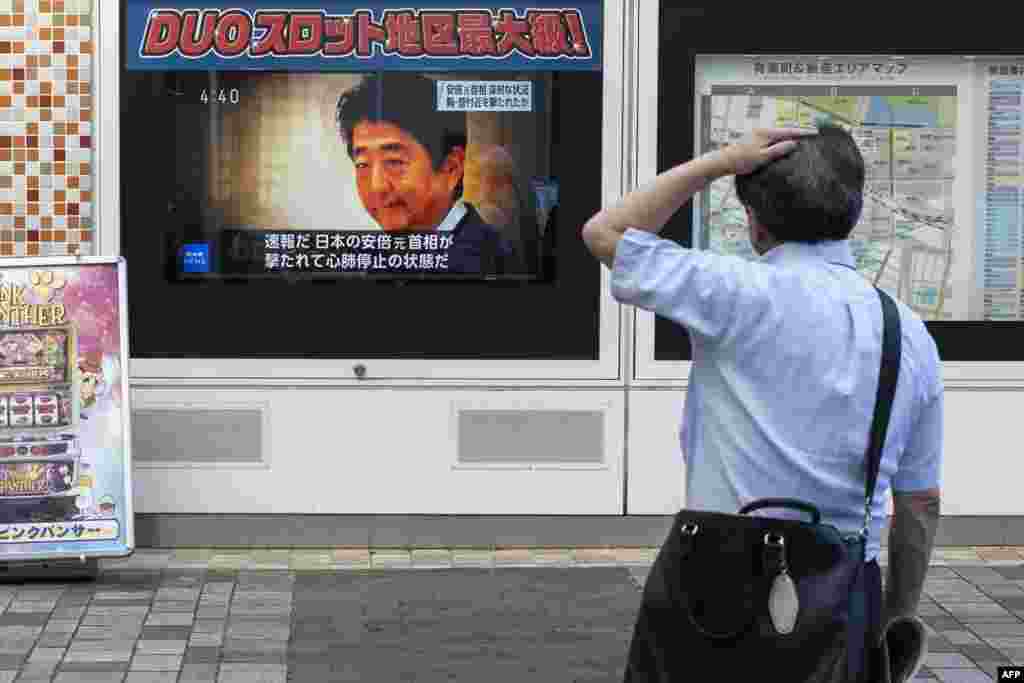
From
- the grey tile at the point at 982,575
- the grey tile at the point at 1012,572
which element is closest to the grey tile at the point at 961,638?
the grey tile at the point at 982,575

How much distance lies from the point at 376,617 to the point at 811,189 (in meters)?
4.56

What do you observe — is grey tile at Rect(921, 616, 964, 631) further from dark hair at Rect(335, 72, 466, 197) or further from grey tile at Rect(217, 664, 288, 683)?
dark hair at Rect(335, 72, 466, 197)

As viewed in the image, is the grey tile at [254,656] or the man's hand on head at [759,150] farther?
the grey tile at [254,656]

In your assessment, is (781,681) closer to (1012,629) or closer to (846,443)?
(846,443)

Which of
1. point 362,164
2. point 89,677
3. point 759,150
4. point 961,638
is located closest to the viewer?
point 759,150

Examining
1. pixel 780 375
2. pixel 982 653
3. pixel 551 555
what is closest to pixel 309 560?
pixel 551 555

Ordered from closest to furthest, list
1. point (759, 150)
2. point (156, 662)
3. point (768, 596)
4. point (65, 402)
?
1. point (768, 596)
2. point (759, 150)
3. point (156, 662)
4. point (65, 402)

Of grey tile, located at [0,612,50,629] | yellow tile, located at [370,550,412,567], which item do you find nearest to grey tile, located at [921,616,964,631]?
yellow tile, located at [370,550,412,567]

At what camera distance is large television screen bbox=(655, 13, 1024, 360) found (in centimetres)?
930

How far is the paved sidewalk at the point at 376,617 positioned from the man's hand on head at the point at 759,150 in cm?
354

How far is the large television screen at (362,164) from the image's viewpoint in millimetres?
9141

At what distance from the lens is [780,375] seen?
3.47m

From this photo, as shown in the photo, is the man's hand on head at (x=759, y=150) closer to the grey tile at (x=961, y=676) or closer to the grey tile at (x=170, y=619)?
the grey tile at (x=961, y=676)

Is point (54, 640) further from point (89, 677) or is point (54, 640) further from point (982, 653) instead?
point (982, 653)
